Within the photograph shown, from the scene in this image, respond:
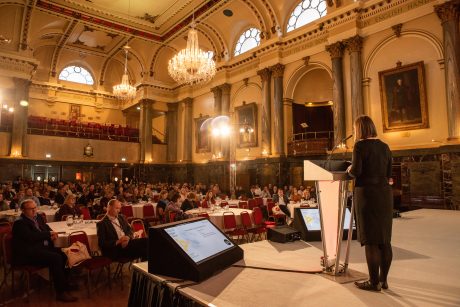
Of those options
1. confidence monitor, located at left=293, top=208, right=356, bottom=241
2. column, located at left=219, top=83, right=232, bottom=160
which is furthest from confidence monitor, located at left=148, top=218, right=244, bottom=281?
column, located at left=219, top=83, right=232, bottom=160

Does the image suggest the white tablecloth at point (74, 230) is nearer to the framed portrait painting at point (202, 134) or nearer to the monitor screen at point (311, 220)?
the monitor screen at point (311, 220)

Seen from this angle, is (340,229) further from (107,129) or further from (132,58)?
(132,58)

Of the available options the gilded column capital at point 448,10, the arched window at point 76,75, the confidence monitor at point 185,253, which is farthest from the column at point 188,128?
the confidence monitor at point 185,253

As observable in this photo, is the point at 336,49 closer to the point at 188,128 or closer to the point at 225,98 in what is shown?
the point at 225,98

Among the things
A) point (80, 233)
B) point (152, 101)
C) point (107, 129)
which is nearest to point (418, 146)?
point (80, 233)

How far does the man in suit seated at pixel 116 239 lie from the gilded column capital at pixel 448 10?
10.6 m

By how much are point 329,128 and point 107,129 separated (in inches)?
557

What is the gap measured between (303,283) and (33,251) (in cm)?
353

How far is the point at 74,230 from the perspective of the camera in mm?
4883

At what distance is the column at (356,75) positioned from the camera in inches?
440

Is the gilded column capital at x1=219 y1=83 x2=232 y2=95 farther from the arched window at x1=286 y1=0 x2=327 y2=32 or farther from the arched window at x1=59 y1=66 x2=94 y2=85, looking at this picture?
the arched window at x1=59 y1=66 x2=94 y2=85

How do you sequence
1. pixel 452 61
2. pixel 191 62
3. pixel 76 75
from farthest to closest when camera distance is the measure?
pixel 76 75 → pixel 191 62 → pixel 452 61

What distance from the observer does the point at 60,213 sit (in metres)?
6.44

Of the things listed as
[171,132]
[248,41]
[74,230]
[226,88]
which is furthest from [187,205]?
[171,132]
